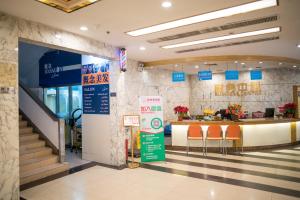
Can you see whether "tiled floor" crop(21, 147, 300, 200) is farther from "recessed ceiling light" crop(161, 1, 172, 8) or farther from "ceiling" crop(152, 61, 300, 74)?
"ceiling" crop(152, 61, 300, 74)

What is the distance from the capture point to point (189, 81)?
1381 centimetres

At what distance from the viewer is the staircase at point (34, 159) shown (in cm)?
528

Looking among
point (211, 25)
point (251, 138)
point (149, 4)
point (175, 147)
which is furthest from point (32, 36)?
point (251, 138)

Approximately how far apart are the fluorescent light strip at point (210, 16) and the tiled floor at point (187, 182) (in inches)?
140

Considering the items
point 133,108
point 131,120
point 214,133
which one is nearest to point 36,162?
point 131,120

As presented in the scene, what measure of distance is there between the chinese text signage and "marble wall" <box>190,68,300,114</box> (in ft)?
0.58

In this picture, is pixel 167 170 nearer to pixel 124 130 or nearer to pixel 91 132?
pixel 124 130

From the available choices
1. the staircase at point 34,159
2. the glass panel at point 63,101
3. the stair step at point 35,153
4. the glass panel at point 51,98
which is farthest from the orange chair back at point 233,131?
the glass panel at point 51,98

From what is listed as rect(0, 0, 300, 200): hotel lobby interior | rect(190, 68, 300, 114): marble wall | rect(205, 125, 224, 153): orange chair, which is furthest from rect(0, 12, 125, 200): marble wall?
rect(190, 68, 300, 114): marble wall

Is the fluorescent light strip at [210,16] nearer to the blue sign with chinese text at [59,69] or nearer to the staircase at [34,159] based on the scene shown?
the blue sign with chinese text at [59,69]

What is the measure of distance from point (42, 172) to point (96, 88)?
9.01ft

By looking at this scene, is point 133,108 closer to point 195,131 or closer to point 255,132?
point 195,131

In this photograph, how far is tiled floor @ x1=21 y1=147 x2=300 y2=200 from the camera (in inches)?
168

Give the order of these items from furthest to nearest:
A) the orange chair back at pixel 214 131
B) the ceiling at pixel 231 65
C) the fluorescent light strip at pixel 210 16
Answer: the ceiling at pixel 231 65
the orange chair back at pixel 214 131
the fluorescent light strip at pixel 210 16
